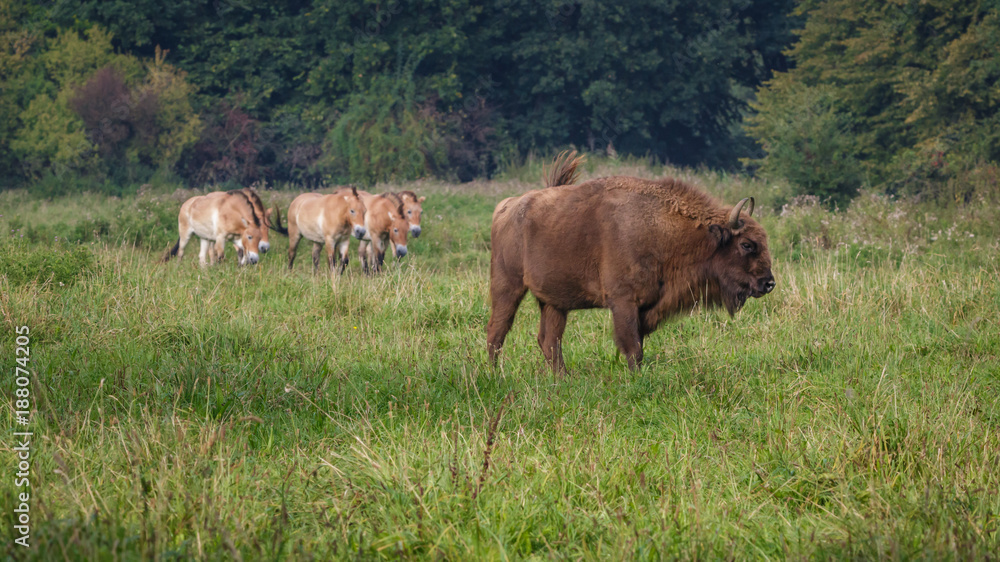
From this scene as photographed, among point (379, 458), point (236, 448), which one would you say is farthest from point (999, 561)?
point (236, 448)

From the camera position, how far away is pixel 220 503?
343cm

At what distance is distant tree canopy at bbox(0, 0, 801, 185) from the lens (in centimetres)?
3112

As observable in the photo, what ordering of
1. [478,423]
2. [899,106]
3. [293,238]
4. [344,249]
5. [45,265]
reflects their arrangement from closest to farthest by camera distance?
[478,423] → [45,265] → [344,249] → [293,238] → [899,106]

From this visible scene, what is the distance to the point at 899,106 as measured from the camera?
22.7 metres

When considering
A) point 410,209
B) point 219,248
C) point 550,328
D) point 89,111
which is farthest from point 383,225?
point 89,111

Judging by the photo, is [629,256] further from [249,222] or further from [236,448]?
[249,222]

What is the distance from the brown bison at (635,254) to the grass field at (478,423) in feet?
1.41

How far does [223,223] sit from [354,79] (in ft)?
69.8

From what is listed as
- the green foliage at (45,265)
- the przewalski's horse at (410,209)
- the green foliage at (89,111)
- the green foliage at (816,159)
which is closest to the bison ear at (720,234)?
the green foliage at (45,265)

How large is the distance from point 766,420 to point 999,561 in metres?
2.02

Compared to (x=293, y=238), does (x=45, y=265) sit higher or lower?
higher

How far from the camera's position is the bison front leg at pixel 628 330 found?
6.54m

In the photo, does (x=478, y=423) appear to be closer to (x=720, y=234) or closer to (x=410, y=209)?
(x=720, y=234)

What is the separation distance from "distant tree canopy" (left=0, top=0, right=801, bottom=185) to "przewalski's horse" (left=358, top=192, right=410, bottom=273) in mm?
14907
